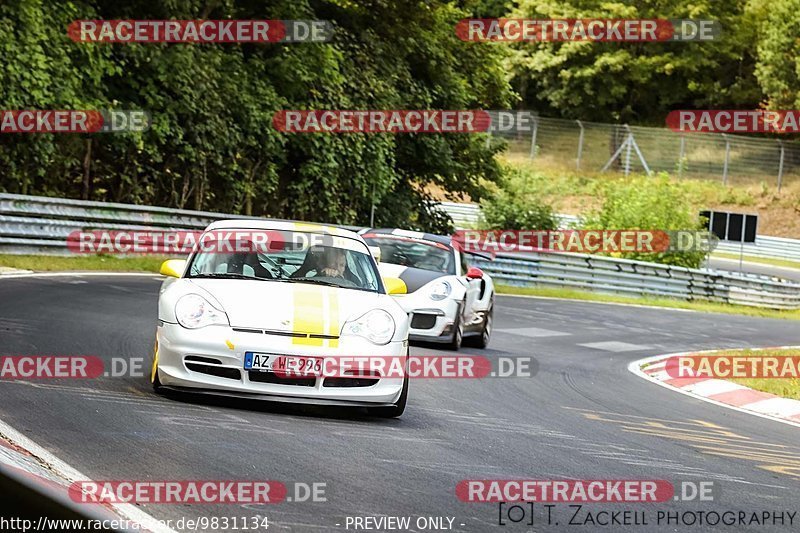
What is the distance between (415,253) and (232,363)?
25.7ft

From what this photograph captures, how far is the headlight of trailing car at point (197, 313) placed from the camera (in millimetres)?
7898

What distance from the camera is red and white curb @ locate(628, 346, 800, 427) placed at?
12125 mm

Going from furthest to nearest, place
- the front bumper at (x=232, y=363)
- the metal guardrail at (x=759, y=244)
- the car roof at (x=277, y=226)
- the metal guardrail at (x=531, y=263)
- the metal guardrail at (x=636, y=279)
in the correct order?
the metal guardrail at (x=759, y=244), the metal guardrail at (x=636, y=279), the metal guardrail at (x=531, y=263), the car roof at (x=277, y=226), the front bumper at (x=232, y=363)

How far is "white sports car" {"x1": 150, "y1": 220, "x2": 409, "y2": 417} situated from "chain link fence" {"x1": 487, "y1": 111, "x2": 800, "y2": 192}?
1924 inches

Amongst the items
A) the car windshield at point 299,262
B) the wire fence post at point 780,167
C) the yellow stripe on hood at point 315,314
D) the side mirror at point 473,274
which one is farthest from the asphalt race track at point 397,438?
the wire fence post at point 780,167

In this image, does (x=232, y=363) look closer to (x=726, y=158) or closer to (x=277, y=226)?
(x=277, y=226)

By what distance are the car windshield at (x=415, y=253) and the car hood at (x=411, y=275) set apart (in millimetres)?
252

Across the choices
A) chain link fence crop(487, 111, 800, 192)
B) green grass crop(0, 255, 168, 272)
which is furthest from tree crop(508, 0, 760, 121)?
green grass crop(0, 255, 168, 272)

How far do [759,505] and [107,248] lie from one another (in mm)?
17473

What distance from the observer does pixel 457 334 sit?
14477 millimetres

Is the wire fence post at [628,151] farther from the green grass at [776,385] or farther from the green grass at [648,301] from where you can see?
the green grass at [776,385]

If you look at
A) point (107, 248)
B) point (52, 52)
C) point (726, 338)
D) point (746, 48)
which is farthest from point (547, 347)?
point (746, 48)

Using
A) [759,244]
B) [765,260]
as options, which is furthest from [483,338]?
[759,244]

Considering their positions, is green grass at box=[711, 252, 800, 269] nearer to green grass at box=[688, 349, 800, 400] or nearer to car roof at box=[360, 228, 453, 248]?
green grass at box=[688, 349, 800, 400]
